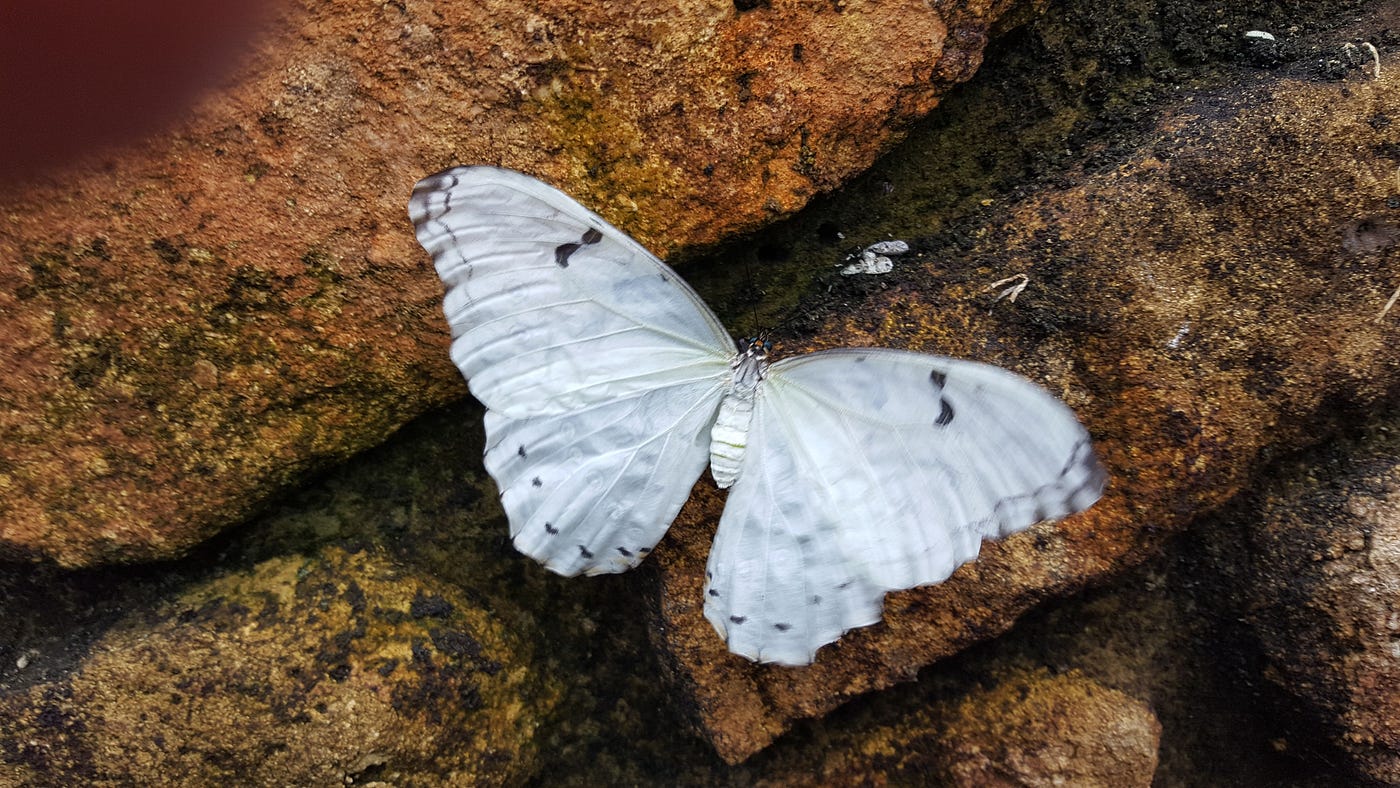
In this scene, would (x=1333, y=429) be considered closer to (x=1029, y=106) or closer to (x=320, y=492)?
(x=1029, y=106)

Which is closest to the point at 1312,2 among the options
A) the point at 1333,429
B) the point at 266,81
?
the point at 1333,429

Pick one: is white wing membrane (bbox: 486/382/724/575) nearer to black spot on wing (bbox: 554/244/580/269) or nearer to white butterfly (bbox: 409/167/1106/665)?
white butterfly (bbox: 409/167/1106/665)

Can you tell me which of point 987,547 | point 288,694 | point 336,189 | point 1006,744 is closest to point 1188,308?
point 987,547

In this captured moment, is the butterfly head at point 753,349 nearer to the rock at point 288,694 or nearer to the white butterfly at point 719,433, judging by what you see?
the white butterfly at point 719,433

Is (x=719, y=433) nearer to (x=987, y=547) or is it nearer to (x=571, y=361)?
(x=571, y=361)


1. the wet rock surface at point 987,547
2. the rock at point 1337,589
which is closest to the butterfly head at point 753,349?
the wet rock surface at point 987,547

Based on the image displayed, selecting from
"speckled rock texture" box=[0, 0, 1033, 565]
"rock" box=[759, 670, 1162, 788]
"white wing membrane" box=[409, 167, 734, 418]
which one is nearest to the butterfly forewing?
"white wing membrane" box=[409, 167, 734, 418]
